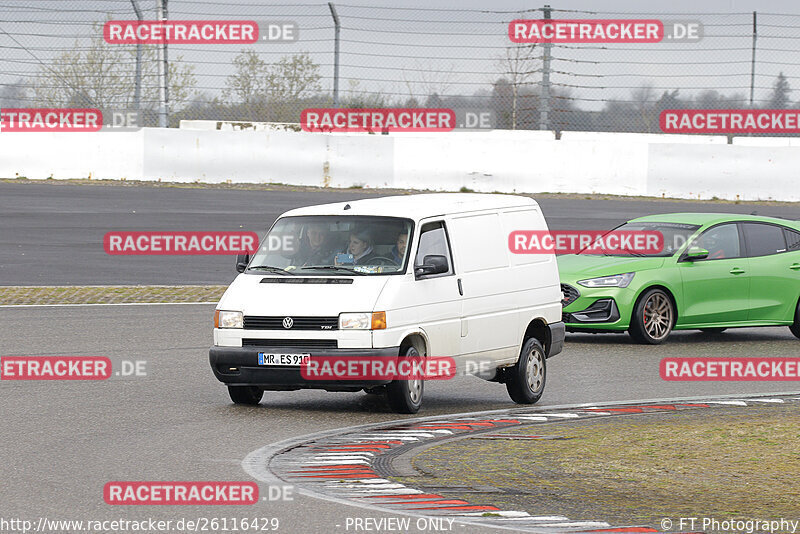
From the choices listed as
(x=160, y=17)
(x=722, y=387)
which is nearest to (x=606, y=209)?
(x=160, y=17)

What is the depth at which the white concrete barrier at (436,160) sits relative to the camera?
96.1 feet

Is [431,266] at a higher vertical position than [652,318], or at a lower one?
higher

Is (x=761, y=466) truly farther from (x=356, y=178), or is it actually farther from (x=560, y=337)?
(x=356, y=178)

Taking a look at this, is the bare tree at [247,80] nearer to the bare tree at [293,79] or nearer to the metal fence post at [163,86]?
the bare tree at [293,79]

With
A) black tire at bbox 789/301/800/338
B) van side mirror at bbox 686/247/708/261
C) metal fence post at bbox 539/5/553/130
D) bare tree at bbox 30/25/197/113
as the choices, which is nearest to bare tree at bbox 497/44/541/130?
metal fence post at bbox 539/5/553/130

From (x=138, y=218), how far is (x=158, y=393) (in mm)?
13712

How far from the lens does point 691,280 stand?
17.3 meters

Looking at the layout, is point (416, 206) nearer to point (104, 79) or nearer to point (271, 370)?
point (271, 370)

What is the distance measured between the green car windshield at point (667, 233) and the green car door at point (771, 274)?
0.77 m

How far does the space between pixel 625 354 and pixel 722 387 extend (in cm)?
236

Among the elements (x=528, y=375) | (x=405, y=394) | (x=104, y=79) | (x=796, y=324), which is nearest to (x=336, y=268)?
(x=405, y=394)

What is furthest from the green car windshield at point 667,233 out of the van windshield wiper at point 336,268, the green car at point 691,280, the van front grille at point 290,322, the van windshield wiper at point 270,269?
the van front grille at point 290,322

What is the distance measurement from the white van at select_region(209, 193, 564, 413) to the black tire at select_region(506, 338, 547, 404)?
12mm

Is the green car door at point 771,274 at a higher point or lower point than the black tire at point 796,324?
higher
